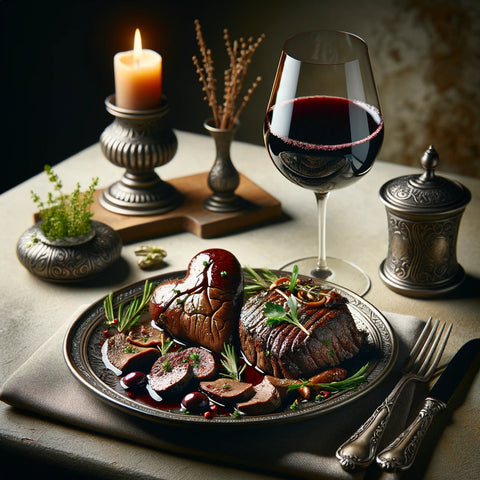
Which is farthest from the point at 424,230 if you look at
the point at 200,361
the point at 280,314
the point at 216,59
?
the point at 216,59

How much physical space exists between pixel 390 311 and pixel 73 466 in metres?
0.67

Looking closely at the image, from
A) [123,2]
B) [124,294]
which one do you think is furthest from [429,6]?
[124,294]

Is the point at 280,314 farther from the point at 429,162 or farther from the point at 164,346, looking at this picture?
the point at 429,162

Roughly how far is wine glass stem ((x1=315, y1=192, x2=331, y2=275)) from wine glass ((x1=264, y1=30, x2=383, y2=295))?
68 mm

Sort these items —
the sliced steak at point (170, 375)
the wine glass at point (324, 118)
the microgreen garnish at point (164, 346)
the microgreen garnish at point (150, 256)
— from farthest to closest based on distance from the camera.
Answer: the microgreen garnish at point (150, 256) → the wine glass at point (324, 118) → the microgreen garnish at point (164, 346) → the sliced steak at point (170, 375)

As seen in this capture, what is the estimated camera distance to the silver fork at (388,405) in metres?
0.87

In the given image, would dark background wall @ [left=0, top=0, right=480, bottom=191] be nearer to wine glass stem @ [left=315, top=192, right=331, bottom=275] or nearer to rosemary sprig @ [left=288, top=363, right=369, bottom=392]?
wine glass stem @ [left=315, top=192, right=331, bottom=275]

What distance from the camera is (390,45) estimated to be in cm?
325

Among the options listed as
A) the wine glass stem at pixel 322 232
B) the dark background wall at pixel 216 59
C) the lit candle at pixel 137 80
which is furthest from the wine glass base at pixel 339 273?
the dark background wall at pixel 216 59

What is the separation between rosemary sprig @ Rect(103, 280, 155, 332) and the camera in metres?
1.12

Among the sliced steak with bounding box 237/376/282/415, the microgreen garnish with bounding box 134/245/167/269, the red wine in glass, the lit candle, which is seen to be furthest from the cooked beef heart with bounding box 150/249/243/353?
the lit candle

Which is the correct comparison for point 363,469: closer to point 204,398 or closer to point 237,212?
point 204,398

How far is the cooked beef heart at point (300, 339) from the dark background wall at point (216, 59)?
7.45 ft

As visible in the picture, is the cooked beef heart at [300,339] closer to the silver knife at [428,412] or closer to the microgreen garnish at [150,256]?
the silver knife at [428,412]
